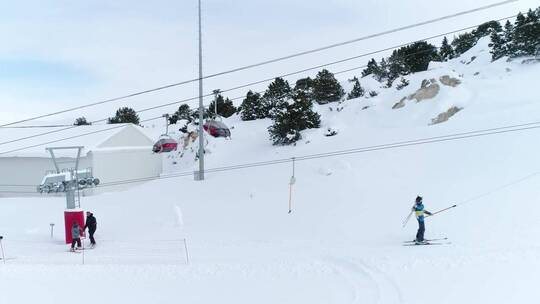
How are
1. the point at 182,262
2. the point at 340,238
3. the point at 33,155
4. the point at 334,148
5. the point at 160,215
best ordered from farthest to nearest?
the point at 33,155 → the point at 334,148 → the point at 160,215 → the point at 340,238 → the point at 182,262

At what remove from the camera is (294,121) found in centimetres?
3500

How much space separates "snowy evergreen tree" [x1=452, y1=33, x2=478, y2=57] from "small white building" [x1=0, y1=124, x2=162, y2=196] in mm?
→ 42089

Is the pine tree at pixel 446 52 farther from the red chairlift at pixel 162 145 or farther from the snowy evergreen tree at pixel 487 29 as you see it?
the red chairlift at pixel 162 145

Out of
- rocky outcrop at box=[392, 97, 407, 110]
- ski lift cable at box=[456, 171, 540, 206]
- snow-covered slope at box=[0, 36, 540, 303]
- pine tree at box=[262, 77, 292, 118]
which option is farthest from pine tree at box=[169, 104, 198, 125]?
ski lift cable at box=[456, 171, 540, 206]

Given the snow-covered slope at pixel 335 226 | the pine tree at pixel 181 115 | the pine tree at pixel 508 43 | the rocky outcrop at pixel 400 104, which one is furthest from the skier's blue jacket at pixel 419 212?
the pine tree at pixel 181 115

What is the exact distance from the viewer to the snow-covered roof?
34688mm

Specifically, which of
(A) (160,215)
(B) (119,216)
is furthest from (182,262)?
(B) (119,216)

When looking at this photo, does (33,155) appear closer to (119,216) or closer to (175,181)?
(175,181)

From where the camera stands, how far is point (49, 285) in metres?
14.3

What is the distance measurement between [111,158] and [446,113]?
25354 mm

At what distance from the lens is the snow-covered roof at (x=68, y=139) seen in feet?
114

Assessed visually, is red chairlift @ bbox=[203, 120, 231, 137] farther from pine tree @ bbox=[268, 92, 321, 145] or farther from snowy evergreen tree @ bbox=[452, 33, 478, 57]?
snowy evergreen tree @ bbox=[452, 33, 478, 57]

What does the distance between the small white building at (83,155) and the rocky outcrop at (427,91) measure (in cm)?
2306

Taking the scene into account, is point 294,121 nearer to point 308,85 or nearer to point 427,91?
point 427,91
